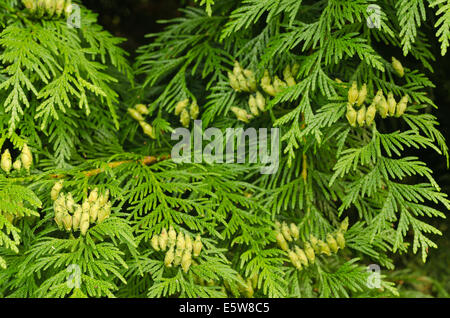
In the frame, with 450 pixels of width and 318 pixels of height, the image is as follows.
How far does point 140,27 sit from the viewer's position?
2262 millimetres

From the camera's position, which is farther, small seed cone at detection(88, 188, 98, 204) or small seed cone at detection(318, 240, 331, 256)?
small seed cone at detection(318, 240, 331, 256)

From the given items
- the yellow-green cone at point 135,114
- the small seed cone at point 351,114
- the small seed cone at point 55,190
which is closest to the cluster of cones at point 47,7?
the yellow-green cone at point 135,114

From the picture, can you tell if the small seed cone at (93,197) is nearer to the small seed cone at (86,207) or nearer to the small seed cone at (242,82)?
the small seed cone at (86,207)

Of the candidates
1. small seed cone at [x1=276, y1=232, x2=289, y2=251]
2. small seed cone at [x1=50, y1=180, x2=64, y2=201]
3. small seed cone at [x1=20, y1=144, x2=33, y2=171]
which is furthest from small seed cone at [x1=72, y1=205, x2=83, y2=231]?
small seed cone at [x1=276, y1=232, x2=289, y2=251]

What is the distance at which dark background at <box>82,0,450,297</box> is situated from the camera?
1.60 meters

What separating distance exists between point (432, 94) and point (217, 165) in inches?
30.9

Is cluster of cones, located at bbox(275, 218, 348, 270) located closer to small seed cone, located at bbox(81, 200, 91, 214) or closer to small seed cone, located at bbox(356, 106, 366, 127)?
small seed cone, located at bbox(356, 106, 366, 127)

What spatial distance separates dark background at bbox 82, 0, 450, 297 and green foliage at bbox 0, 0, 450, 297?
14 centimetres

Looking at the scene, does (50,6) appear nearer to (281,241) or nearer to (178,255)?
(178,255)

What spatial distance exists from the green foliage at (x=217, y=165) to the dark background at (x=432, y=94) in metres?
0.14

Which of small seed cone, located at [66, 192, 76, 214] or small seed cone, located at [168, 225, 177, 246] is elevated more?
small seed cone, located at [66, 192, 76, 214]

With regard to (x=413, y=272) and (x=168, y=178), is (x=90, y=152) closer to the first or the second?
(x=168, y=178)

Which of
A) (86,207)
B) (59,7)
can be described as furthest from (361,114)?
(59,7)

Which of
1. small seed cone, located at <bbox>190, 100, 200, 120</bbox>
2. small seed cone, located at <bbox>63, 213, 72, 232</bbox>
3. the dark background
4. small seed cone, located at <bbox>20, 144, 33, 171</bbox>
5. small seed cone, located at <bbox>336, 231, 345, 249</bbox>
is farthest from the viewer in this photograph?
the dark background
